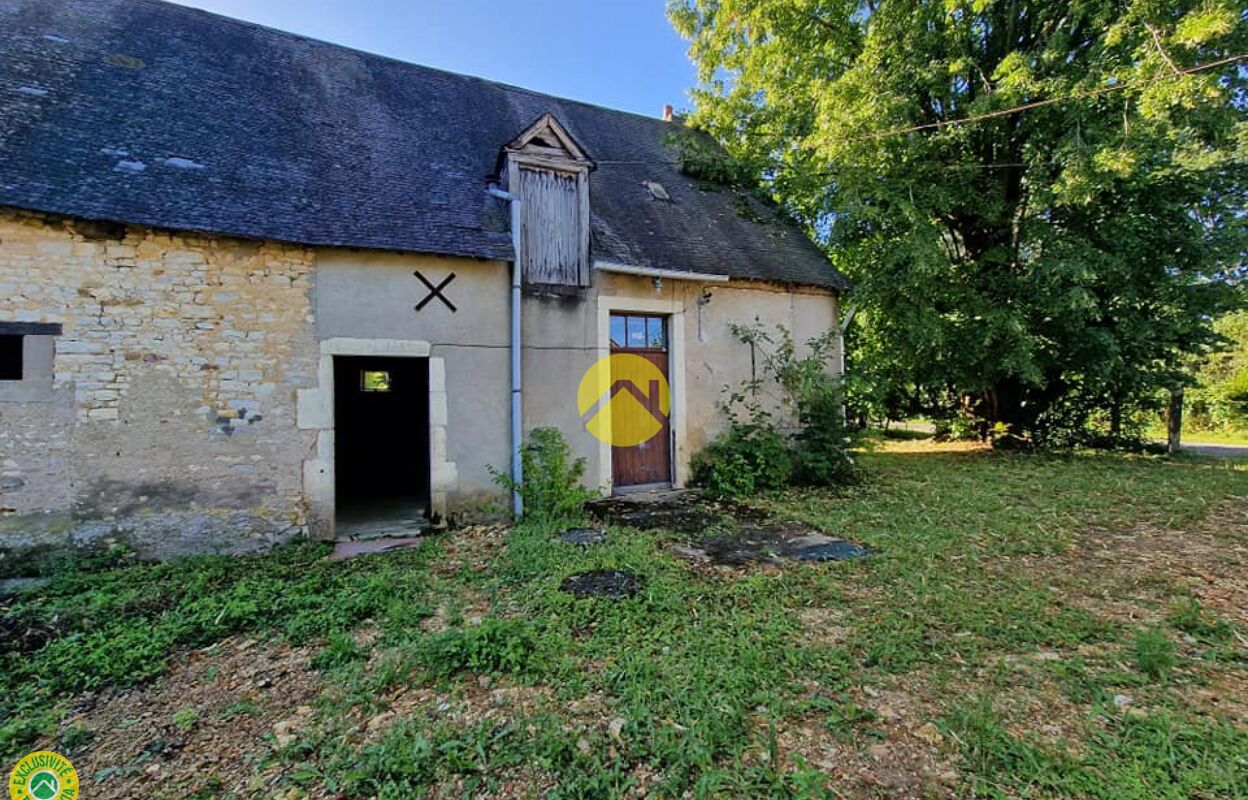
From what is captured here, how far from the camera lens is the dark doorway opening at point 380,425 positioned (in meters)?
9.57

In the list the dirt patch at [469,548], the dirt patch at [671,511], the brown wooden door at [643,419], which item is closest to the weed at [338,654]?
the dirt patch at [469,548]

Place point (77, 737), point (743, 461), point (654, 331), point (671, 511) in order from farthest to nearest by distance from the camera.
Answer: point (654, 331), point (743, 461), point (671, 511), point (77, 737)

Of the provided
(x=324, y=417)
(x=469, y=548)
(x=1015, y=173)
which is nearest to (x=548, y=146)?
(x=324, y=417)

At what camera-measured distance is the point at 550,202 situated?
22.8ft

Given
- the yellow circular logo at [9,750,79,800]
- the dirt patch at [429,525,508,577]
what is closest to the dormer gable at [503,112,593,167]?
the dirt patch at [429,525,508,577]

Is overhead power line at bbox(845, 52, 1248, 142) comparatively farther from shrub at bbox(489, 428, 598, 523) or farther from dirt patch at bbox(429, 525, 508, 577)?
dirt patch at bbox(429, 525, 508, 577)

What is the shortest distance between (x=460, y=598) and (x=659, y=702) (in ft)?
6.72

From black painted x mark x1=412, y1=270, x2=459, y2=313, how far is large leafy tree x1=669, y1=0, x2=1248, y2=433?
21.3 ft

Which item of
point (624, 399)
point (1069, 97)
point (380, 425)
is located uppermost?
point (1069, 97)

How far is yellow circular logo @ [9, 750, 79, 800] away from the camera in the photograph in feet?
7.43

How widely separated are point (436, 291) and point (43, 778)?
490cm

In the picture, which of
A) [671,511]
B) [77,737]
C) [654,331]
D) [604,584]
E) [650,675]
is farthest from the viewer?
[654,331]

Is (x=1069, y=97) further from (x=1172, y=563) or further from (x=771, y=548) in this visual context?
(x=771, y=548)

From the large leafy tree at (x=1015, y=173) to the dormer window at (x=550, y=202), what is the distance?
455cm
